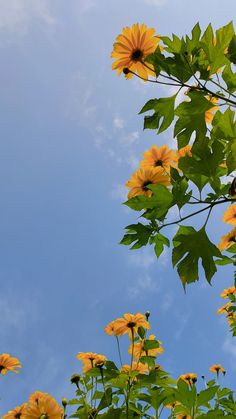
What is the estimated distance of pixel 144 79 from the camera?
205cm

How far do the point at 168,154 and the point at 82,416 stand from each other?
1648mm

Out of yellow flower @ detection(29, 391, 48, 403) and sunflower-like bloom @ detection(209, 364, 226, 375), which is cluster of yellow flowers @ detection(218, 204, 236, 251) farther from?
sunflower-like bloom @ detection(209, 364, 226, 375)

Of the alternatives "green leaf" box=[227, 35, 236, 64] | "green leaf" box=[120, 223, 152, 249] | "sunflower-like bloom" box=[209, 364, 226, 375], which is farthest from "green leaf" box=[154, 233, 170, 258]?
"sunflower-like bloom" box=[209, 364, 226, 375]

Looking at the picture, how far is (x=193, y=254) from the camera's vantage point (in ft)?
5.56

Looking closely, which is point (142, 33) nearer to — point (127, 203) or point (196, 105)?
point (196, 105)

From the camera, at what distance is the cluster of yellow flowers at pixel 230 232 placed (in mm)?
2494

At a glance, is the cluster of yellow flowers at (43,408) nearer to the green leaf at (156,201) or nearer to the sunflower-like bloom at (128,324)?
the sunflower-like bloom at (128,324)

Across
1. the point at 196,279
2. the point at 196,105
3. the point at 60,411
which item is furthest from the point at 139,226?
the point at 60,411

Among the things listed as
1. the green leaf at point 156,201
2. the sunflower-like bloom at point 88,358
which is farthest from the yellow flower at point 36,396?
the green leaf at point 156,201

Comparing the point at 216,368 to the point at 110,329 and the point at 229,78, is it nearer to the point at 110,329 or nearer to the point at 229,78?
the point at 110,329

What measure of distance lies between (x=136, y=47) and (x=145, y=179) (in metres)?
0.68

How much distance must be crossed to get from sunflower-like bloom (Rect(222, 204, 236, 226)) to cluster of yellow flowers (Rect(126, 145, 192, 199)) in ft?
1.59

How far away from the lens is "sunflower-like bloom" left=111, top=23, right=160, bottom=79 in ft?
6.77

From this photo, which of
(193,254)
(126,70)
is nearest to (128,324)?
(193,254)
